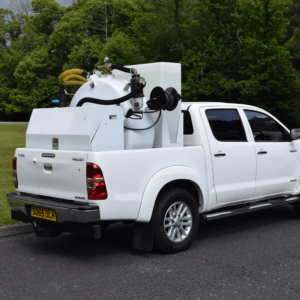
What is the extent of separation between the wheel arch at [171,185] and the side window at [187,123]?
2.16 ft

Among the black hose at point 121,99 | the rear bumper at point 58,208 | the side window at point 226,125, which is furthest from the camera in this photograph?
the side window at point 226,125

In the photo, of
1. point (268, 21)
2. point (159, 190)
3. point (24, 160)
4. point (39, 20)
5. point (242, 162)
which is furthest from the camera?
point (39, 20)

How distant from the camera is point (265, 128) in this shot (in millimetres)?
7000

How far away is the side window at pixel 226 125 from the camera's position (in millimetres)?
6247

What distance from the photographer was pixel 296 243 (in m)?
6.01

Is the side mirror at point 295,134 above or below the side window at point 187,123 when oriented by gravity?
below

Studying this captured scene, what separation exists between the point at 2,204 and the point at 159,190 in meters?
3.92

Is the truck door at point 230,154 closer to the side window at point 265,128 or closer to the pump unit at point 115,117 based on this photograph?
the side window at point 265,128

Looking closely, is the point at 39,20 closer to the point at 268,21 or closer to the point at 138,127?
the point at 268,21

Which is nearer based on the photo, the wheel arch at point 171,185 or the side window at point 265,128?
the wheel arch at point 171,185

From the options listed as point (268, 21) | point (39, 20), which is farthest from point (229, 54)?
point (39, 20)

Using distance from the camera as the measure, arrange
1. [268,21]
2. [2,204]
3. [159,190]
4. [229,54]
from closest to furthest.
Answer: [159,190] → [2,204] → [268,21] → [229,54]

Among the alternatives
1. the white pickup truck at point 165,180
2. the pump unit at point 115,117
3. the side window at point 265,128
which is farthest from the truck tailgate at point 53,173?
the side window at point 265,128

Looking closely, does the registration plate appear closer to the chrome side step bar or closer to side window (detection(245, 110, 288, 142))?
the chrome side step bar
